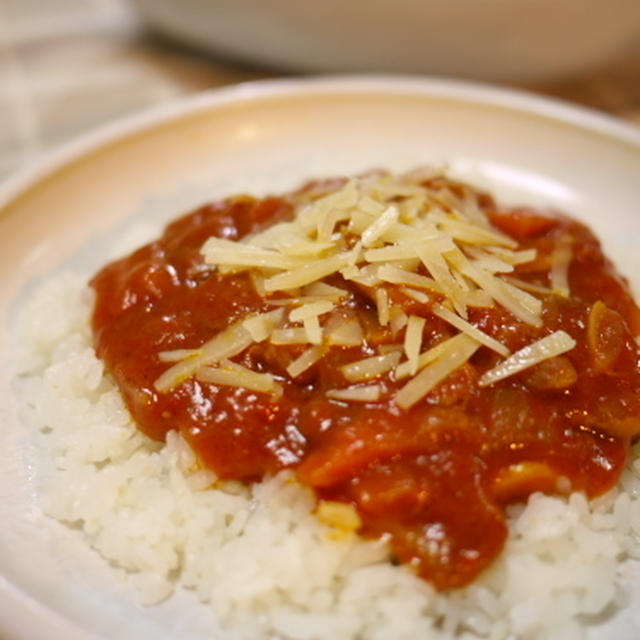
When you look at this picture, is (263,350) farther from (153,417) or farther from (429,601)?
(429,601)

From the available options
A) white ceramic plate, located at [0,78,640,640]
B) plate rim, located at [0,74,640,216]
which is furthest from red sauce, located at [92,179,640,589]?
plate rim, located at [0,74,640,216]

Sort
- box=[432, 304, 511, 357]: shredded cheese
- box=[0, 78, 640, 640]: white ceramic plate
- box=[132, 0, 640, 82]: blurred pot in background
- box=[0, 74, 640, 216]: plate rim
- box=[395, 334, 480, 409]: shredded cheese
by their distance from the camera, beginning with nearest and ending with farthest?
box=[395, 334, 480, 409]: shredded cheese, box=[432, 304, 511, 357]: shredded cheese, box=[0, 78, 640, 640]: white ceramic plate, box=[0, 74, 640, 216]: plate rim, box=[132, 0, 640, 82]: blurred pot in background

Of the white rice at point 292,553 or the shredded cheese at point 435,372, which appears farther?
the shredded cheese at point 435,372

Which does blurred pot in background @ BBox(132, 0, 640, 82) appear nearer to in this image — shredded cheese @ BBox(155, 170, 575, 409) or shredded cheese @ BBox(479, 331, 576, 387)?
shredded cheese @ BBox(155, 170, 575, 409)

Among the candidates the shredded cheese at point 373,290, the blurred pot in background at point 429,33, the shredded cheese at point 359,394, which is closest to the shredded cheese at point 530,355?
the shredded cheese at point 373,290

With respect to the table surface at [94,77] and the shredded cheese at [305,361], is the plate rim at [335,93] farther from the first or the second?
the shredded cheese at [305,361]

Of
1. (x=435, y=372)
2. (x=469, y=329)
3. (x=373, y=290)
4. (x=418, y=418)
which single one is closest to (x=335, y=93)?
(x=373, y=290)

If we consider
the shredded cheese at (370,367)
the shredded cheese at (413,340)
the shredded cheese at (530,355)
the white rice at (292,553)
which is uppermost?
the shredded cheese at (413,340)
